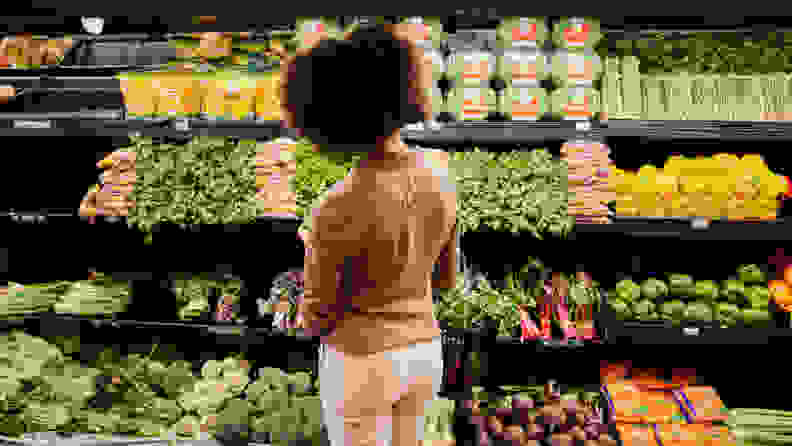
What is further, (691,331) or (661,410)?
(661,410)

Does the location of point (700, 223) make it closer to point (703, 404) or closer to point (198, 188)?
point (703, 404)

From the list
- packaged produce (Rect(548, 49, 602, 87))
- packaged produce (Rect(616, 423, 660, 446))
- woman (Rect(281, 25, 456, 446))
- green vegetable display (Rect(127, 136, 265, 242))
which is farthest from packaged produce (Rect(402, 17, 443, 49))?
packaged produce (Rect(616, 423, 660, 446))

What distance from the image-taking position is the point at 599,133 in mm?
3029

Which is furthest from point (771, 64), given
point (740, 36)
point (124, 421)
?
point (124, 421)

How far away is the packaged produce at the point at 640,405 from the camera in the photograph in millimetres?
→ 3193

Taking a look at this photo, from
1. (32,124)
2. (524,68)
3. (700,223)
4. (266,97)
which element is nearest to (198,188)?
(266,97)

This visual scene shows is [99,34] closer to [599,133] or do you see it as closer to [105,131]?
[105,131]

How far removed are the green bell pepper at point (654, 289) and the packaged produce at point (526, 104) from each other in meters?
1.04

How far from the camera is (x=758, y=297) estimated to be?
319cm

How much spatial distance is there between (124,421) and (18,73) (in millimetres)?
1893

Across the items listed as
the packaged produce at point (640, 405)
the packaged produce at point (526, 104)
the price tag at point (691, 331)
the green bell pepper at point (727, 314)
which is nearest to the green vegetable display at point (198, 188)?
the packaged produce at point (526, 104)

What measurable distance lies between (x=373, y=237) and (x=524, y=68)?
69.8 inches

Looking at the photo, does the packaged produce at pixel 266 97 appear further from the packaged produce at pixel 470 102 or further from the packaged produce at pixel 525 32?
the packaged produce at pixel 525 32

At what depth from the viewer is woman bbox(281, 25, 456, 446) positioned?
4.79 feet
